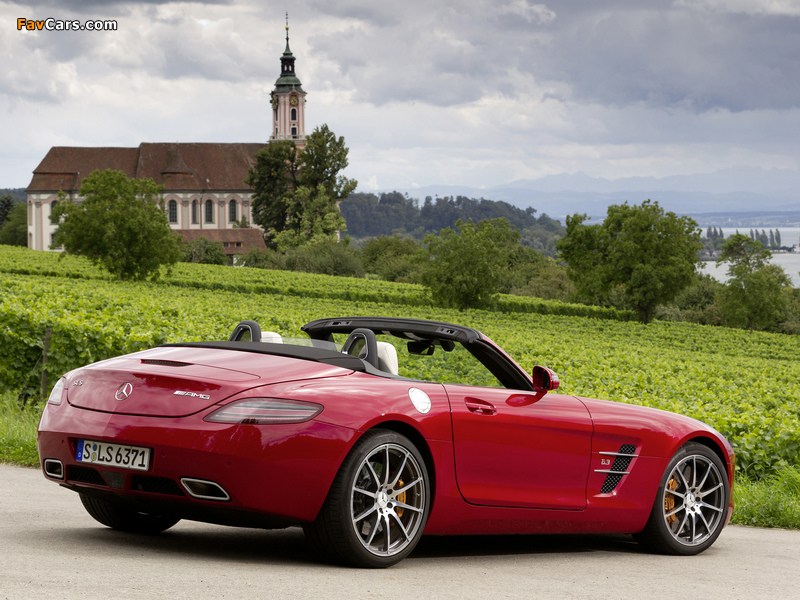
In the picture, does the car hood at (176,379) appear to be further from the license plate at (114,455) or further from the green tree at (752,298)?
the green tree at (752,298)

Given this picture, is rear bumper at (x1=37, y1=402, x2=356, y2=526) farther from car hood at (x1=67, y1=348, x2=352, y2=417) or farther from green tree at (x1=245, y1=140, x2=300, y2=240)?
green tree at (x1=245, y1=140, x2=300, y2=240)

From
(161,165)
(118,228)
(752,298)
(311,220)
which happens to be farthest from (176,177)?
(118,228)

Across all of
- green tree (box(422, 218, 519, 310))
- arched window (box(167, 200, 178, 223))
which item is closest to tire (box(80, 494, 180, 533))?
green tree (box(422, 218, 519, 310))

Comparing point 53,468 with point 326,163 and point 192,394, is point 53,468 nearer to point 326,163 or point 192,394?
point 192,394

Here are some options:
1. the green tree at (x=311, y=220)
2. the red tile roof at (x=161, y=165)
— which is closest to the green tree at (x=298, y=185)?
the green tree at (x=311, y=220)

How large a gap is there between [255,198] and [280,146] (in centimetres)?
677

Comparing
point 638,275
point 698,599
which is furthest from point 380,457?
point 638,275

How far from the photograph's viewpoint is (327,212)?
101 meters

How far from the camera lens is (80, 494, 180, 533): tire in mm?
5344

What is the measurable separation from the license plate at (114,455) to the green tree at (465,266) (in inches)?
2073

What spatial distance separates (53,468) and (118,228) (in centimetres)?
4472

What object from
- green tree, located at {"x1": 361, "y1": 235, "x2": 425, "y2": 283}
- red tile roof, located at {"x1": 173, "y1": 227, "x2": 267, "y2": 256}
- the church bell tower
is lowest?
green tree, located at {"x1": 361, "y1": 235, "x2": 425, "y2": 283}

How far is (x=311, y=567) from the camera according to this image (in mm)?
4555

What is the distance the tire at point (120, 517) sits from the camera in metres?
5.34
